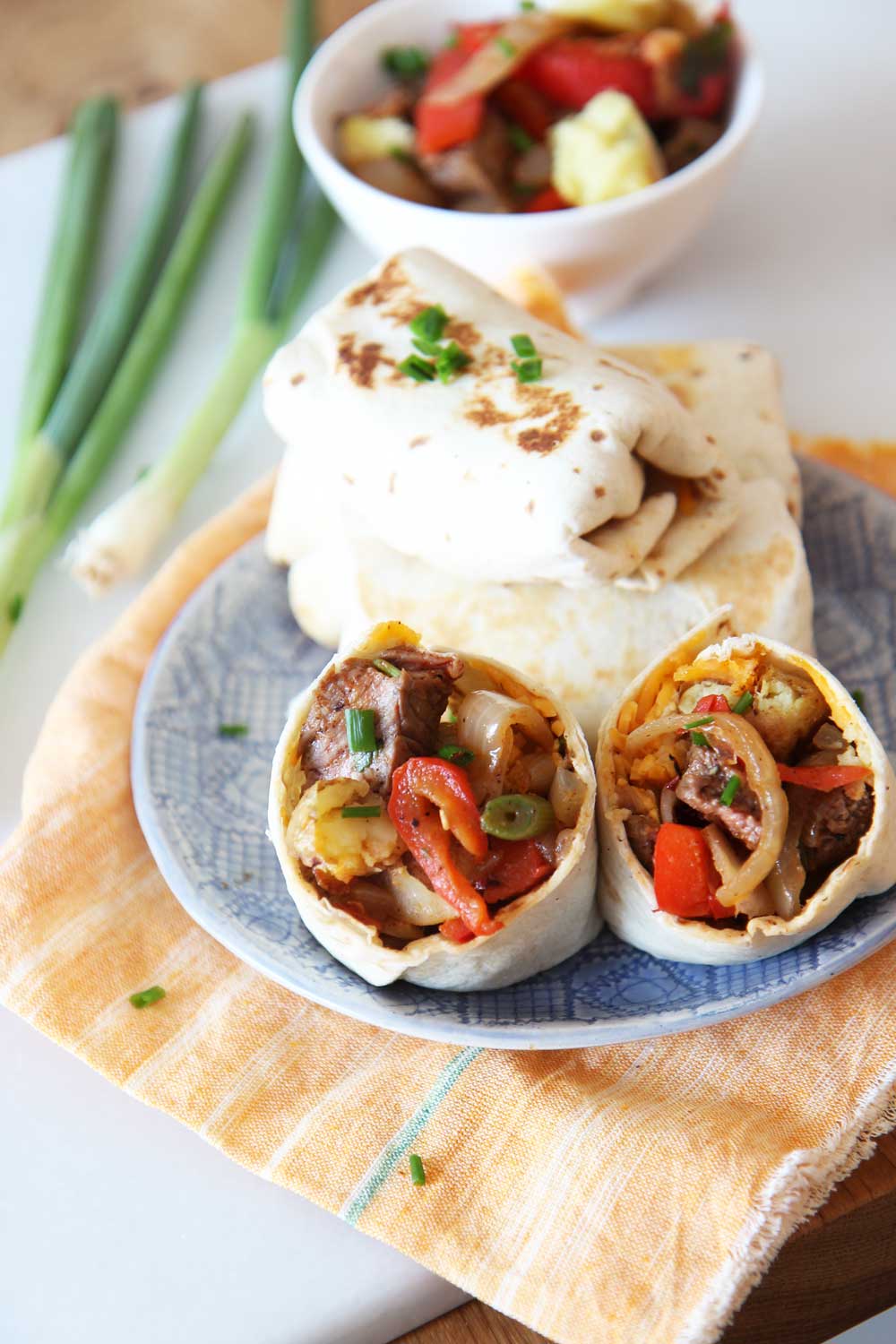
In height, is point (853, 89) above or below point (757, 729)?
below

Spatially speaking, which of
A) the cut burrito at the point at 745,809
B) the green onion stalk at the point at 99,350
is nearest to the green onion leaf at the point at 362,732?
the cut burrito at the point at 745,809

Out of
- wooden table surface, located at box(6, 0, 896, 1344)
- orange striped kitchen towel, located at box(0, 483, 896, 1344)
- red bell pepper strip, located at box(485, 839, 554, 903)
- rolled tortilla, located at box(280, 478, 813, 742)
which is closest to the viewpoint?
orange striped kitchen towel, located at box(0, 483, 896, 1344)

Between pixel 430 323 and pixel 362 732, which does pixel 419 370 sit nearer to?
pixel 430 323

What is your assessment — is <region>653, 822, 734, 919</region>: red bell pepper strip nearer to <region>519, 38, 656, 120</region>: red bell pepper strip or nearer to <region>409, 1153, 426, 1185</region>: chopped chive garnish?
<region>409, 1153, 426, 1185</region>: chopped chive garnish

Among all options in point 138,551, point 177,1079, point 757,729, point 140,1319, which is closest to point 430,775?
point 757,729

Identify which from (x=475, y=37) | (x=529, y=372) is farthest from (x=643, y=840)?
(x=475, y=37)

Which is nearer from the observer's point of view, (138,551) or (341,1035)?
(341,1035)

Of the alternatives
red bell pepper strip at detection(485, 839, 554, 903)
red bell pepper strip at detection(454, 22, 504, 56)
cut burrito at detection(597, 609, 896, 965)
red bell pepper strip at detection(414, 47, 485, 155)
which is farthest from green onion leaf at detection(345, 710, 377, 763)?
red bell pepper strip at detection(454, 22, 504, 56)

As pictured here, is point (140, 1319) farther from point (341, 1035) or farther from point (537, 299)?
point (537, 299)
